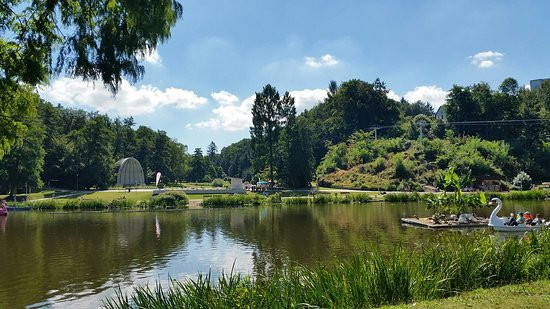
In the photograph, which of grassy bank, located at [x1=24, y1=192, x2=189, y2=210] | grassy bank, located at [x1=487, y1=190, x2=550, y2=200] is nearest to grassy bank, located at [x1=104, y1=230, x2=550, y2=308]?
grassy bank, located at [x1=24, y1=192, x2=189, y2=210]

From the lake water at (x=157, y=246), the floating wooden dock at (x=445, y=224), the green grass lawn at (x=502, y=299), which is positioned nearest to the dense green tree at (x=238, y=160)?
the lake water at (x=157, y=246)

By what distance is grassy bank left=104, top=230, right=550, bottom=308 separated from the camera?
24.0 ft

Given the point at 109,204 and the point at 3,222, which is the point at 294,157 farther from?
the point at 3,222

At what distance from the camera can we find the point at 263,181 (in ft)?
246

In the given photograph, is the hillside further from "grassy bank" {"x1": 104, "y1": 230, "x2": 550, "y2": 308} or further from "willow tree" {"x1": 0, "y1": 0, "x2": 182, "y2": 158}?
"willow tree" {"x1": 0, "y1": 0, "x2": 182, "y2": 158}

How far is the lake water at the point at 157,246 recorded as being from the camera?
15.1 meters

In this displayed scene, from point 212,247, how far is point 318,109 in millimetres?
105402

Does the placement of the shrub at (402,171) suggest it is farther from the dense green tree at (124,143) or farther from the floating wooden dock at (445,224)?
the dense green tree at (124,143)

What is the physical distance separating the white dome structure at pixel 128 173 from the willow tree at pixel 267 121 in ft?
91.2

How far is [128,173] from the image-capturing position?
81.8 meters

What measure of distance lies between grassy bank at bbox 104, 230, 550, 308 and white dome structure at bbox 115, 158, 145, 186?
7579cm

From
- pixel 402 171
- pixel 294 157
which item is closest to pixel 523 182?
pixel 402 171

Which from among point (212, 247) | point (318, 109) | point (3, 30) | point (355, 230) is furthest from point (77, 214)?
point (318, 109)

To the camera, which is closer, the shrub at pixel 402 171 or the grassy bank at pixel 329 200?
the grassy bank at pixel 329 200
